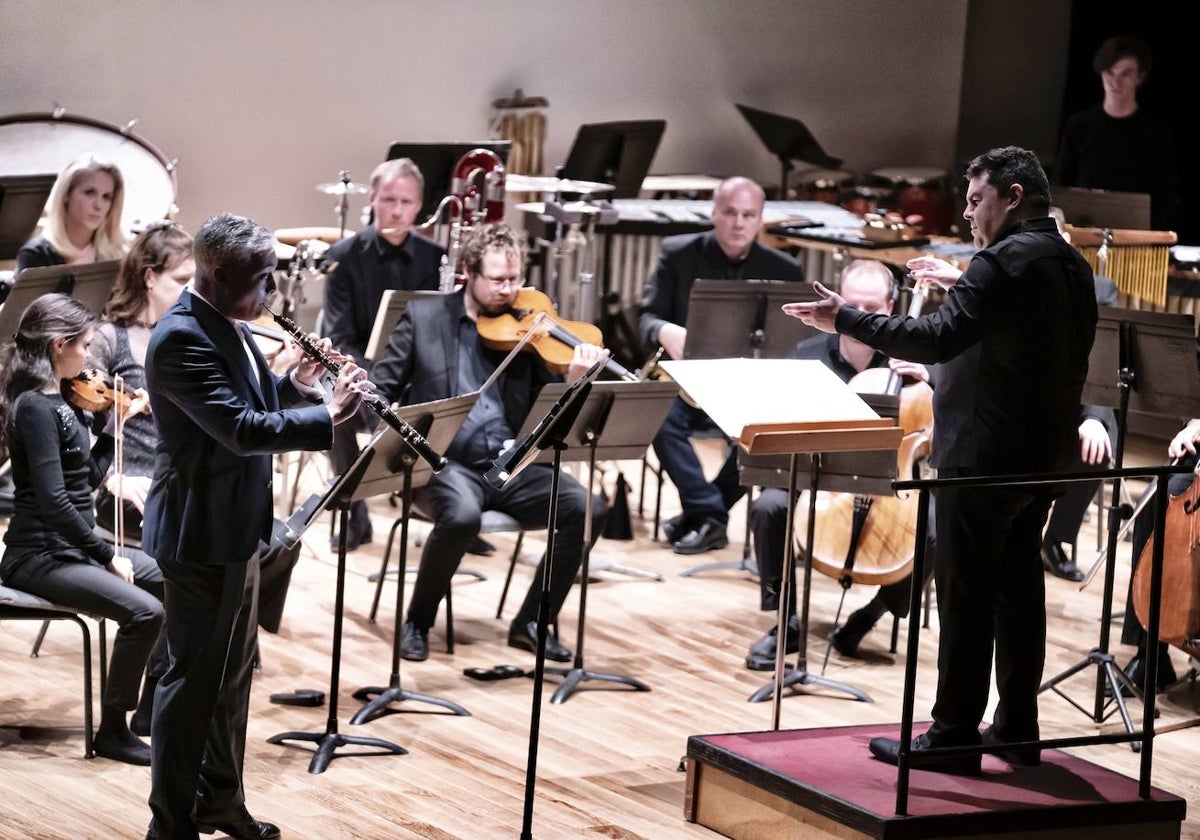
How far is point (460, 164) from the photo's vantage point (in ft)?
24.1

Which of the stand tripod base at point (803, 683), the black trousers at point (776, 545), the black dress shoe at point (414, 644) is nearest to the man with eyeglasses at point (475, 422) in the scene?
the black dress shoe at point (414, 644)

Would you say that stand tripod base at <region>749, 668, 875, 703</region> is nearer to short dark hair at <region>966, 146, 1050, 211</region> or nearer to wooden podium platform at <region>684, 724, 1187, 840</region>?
wooden podium platform at <region>684, 724, 1187, 840</region>

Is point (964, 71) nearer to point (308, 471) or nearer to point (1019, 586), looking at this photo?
point (308, 471)

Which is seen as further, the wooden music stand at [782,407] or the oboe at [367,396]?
the wooden music stand at [782,407]

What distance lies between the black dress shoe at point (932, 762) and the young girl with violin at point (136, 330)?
211cm

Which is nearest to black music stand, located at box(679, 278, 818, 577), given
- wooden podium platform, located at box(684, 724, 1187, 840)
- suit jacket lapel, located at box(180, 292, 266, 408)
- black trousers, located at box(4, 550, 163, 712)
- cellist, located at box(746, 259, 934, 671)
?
cellist, located at box(746, 259, 934, 671)

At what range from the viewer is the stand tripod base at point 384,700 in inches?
180

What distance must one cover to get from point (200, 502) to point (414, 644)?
6.24 ft

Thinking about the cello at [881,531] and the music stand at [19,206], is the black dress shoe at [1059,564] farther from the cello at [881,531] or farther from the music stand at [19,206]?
the music stand at [19,206]

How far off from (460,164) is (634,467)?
180 centimetres

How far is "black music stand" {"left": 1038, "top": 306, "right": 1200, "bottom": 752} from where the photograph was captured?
4.68m

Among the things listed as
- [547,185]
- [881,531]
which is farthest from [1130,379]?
[547,185]

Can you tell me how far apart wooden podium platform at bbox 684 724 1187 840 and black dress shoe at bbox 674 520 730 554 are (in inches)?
102

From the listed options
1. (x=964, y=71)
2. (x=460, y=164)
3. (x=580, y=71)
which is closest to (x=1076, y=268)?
(x=460, y=164)
